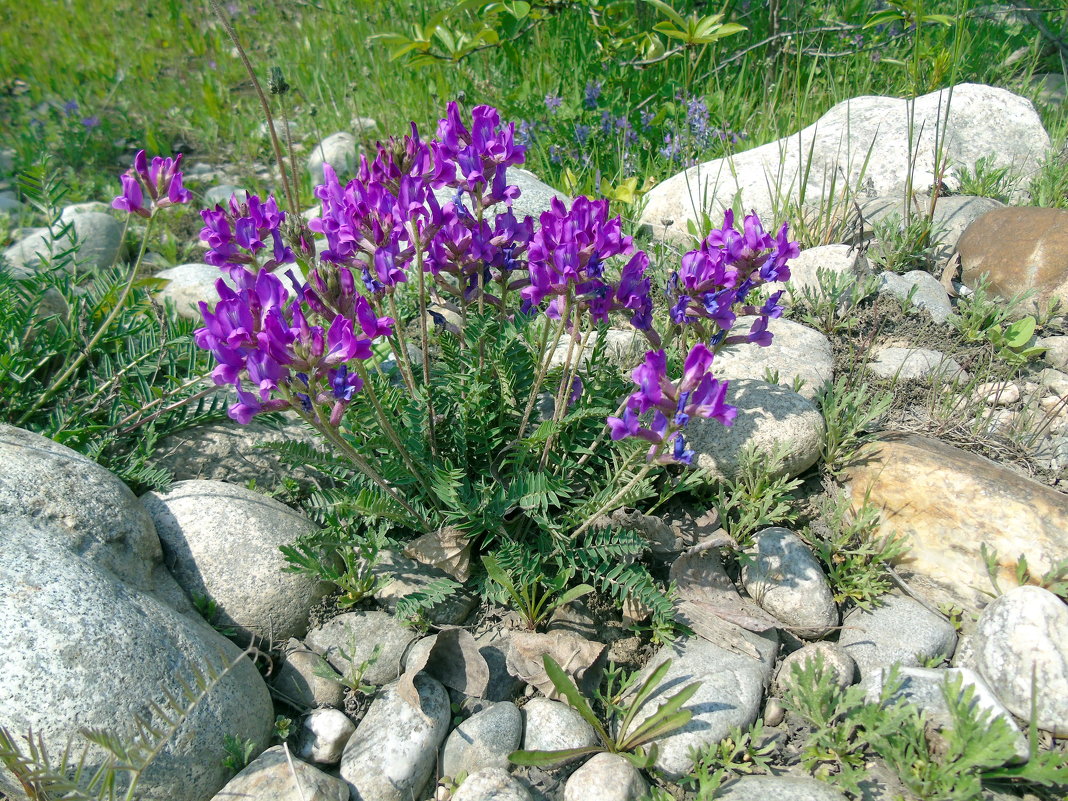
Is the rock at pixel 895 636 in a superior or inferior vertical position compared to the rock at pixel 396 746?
superior

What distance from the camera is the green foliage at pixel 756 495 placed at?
2818 millimetres

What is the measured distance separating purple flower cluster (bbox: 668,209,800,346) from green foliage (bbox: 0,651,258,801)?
1774mm

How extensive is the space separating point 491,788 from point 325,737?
1.97 ft

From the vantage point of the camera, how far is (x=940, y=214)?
14.3 ft

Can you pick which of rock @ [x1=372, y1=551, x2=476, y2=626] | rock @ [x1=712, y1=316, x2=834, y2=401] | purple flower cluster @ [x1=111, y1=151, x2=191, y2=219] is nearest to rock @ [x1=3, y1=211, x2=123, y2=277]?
purple flower cluster @ [x1=111, y1=151, x2=191, y2=219]

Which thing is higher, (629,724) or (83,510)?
(83,510)

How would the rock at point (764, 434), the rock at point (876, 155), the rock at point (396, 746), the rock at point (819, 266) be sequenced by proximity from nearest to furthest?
the rock at point (396, 746)
the rock at point (764, 434)
the rock at point (819, 266)
the rock at point (876, 155)

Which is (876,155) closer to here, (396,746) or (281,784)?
(396,746)

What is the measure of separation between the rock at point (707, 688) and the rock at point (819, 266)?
1988 millimetres

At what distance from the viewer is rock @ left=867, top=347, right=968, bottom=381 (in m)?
3.43

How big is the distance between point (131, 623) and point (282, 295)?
1125 mm

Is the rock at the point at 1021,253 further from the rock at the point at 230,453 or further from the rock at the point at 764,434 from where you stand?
the rock at the point at 230,453

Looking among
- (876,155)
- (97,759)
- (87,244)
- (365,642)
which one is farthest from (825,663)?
(87,244)

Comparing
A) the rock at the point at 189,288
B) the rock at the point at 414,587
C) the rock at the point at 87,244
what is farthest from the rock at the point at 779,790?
the rock at the point at 87,244
